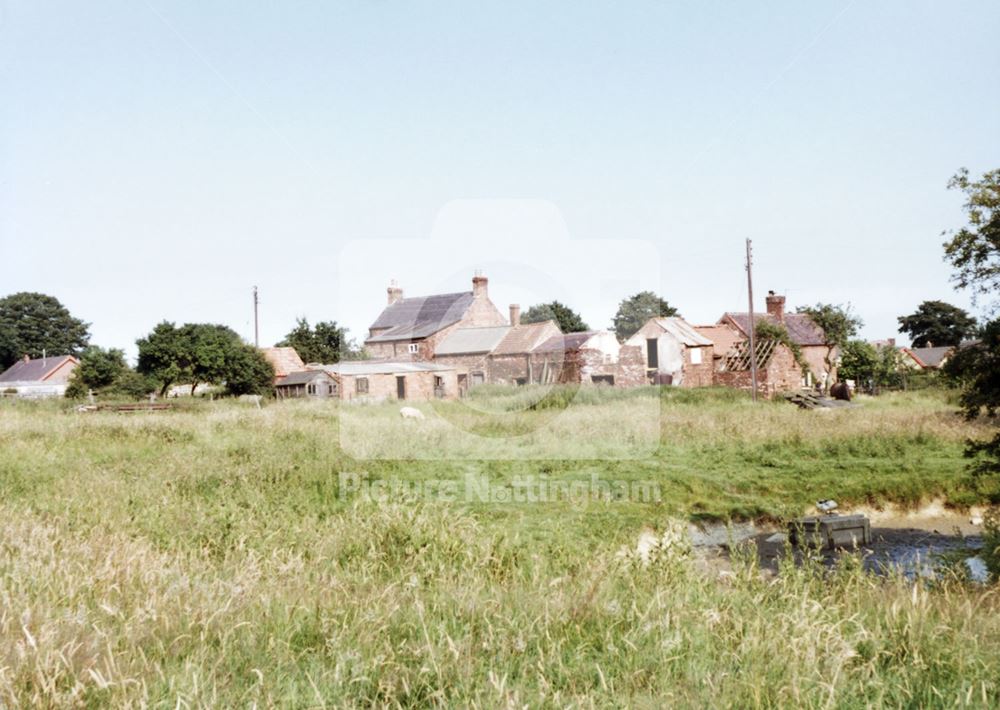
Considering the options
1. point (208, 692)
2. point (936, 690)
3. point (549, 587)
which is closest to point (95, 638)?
point (208, 692)

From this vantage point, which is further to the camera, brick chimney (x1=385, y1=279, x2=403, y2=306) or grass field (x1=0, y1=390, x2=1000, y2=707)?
brick chimney (x1=385, y1=279, x2=403, y2=306)

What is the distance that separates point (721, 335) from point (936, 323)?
40974 millimetres

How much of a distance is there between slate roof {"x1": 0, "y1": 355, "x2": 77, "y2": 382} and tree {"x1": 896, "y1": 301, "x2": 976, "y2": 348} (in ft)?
285

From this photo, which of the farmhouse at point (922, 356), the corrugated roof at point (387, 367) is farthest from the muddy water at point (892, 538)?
the farmhouse at point (922, 356)

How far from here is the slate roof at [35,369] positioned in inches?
2638

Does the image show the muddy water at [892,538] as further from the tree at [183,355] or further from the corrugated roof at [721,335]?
the tree at [183,355]

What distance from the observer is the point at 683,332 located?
137 feet

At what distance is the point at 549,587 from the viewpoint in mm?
4719

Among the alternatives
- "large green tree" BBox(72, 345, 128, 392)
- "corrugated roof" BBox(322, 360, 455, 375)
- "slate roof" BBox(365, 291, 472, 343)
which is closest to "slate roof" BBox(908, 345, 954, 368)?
"slate roof" BBox(365, 291, 472, 343)

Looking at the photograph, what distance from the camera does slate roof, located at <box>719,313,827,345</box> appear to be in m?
47.5

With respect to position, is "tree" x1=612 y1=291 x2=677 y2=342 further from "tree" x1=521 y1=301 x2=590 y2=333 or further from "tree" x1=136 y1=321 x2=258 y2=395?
"tree" x1=136 y1=321 x2=258 y2=395

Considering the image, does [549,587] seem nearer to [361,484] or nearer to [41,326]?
[361,484]

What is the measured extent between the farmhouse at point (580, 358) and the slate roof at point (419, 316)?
1058 centimetres

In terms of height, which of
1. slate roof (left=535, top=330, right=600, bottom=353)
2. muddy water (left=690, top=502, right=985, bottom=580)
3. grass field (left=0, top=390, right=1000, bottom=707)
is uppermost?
slate roof (left=535, top=330, right=600, bottom=353)
